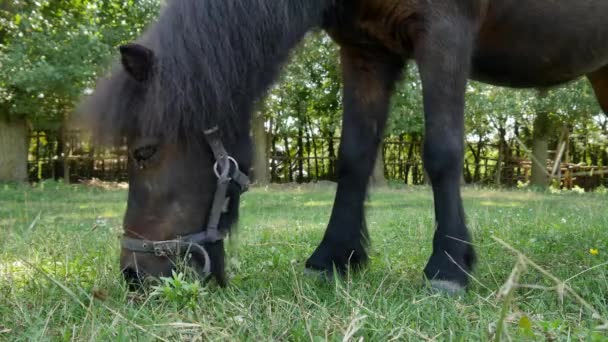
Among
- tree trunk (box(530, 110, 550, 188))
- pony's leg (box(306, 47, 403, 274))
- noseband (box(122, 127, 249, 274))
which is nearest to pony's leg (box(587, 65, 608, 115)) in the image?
pony's leg (box(306, 47, 403, 274))

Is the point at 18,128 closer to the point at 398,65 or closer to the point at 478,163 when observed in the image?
the point at 398,65

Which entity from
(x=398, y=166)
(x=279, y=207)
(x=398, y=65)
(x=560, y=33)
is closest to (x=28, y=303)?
(x=398, y=65)

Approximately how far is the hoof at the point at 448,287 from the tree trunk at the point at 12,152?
12.7 meters

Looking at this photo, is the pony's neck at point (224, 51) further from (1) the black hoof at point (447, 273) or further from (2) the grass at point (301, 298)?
(1) the black hoof at point (447, 273)

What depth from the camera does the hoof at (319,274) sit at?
2.60m

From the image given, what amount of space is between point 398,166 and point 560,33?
1789cm

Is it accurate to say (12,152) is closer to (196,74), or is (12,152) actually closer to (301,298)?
(196,74)

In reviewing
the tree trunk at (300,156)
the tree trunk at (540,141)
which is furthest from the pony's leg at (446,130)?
A: the tree trunk at (300,156)

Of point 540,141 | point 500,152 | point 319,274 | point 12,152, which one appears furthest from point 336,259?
point 500,152

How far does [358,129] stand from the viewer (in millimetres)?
2949

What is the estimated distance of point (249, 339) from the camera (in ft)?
4.84

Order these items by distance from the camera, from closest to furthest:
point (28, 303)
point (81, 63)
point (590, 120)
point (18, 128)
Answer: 1. point (28, 303)
2. point (81, 63)
3. point (18, 128)
4. point (590, 120)

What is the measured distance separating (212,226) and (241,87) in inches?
23.0

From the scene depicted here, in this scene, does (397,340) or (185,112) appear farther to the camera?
(185,112)
